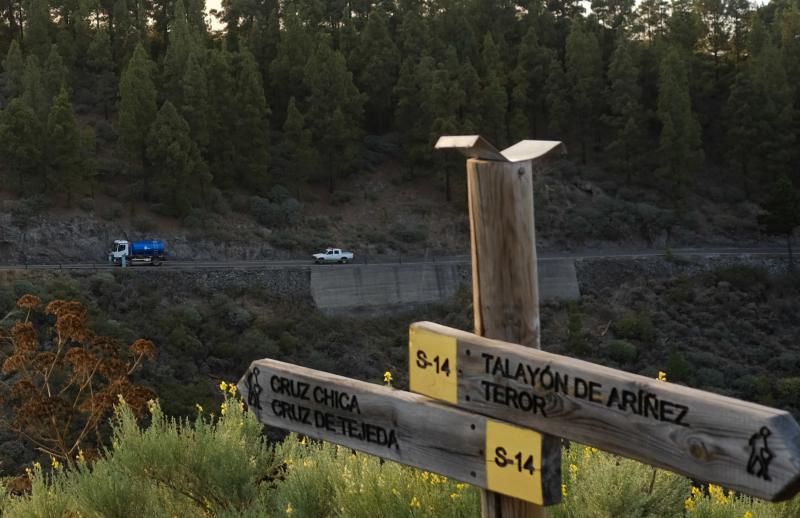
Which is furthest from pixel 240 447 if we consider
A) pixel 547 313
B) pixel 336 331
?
pixel 547 313

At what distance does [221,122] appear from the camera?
45562 millimetres

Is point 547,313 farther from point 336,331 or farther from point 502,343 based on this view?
point 502,343

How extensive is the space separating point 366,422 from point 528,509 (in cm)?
76

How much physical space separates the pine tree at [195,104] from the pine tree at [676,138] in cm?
2037

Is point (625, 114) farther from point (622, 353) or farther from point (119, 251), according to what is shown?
point (119, 251)

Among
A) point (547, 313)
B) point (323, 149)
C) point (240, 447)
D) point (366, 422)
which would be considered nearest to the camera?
point (366, 422)

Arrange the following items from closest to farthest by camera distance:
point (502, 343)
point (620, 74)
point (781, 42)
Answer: point (502, 343) < point (620, 74) < point (781, 42)

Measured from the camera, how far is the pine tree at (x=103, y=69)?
4931cm

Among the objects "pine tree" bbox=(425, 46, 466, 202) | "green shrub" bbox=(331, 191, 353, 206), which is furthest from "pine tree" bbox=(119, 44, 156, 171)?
"pine tree" bbox=(425, 46, 466, 202)

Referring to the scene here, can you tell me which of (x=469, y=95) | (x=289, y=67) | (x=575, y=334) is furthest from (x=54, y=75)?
(x=575, y=334)

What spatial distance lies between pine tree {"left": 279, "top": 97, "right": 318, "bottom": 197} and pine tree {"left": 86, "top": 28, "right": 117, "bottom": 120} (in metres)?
8.12

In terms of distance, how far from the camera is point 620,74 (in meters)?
53.5

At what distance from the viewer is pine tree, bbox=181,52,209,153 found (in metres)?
44.1

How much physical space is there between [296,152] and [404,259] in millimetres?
7162
